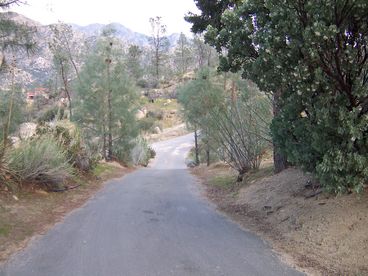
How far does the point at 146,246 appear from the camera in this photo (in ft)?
24.6

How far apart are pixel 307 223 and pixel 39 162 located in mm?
8106

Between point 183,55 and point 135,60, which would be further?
point 183,55

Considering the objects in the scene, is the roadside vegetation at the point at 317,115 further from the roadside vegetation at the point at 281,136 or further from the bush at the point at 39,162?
the bush at the point at 39,162

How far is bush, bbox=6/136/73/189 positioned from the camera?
1214cm

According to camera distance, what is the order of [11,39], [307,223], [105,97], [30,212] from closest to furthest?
1. [307,223]
2. [30,212]
3. [11,39]
4. [105,97]

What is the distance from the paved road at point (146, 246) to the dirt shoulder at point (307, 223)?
43 cm

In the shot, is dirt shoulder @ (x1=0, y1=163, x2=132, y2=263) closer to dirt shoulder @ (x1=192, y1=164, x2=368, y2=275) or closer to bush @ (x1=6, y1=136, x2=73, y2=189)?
bush @ (x1=6, y1=136, x2=73, y2=189)

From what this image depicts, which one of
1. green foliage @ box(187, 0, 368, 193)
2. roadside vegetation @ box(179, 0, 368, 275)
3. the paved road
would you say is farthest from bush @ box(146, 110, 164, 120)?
green foliage @ box(187, 0, 368, 193)

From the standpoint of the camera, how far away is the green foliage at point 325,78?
675cm

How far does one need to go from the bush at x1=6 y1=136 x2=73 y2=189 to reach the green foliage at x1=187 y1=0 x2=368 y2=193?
25.0 feet

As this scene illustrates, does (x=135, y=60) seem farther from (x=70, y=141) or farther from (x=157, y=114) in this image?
(x=70, y=141)

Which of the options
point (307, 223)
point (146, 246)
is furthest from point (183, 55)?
point (146, 246)

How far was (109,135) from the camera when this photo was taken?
29.4 metres

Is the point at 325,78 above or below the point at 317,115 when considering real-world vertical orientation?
above
